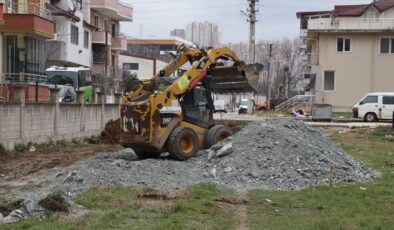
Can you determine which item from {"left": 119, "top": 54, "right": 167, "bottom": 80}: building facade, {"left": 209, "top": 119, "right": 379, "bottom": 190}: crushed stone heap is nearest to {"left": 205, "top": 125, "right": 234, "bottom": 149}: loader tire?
{"left": 209, "top": 119, "right": 379, "bottom": 190}: crushed stone heap

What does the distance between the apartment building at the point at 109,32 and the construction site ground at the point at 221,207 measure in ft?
157

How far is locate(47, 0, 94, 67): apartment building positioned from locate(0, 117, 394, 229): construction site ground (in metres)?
36.9

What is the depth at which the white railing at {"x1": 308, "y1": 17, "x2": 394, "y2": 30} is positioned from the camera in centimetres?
5909

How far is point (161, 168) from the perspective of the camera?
51.6ft

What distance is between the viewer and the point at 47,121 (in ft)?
79.9

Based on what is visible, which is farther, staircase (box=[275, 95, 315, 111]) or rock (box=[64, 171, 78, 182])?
staircase (box=[275, 95, 315, 111])

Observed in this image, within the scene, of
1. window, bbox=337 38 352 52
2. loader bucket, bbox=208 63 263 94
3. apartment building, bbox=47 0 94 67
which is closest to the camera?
loader bucket, bbox=208 63 263 94

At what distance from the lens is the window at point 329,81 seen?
60.9 meters

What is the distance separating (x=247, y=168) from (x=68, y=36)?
1614 inches

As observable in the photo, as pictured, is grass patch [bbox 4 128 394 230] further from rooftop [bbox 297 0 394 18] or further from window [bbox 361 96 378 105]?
rooftop [bbox 297 0 394 18]

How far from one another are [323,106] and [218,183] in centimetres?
3128

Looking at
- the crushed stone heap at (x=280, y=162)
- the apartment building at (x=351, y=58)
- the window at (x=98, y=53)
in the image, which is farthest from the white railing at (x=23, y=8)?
the apartment building at (x=351, y=58)

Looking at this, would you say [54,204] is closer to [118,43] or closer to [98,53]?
[98,53]

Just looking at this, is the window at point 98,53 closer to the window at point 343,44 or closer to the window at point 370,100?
the window at point 343,44
